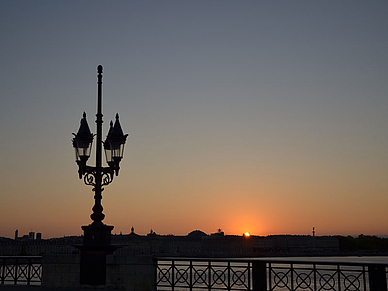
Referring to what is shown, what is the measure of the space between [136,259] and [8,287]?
504 centimetres

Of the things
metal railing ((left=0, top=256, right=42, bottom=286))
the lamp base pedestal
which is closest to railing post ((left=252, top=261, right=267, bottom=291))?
the lamp base pedestal

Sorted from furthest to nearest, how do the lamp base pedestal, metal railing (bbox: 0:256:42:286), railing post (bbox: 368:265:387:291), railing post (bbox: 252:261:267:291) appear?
metal railing (bbox: 0:256:42:286)
the lamp base pedestal
railing post (bbox: 252:261:267:291)
railing post (bbox: 368:265:387:291)

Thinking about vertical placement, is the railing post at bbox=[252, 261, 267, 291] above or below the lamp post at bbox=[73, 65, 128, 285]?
below

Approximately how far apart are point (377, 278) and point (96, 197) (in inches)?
337

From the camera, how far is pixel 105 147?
16031 millimetres

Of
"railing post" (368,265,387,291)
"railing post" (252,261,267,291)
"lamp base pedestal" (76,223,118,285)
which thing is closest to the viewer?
"railing post" (368,265,387,291)

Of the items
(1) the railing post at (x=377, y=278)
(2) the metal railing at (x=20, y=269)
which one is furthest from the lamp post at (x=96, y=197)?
(1) the railing post at (x=377, y=278)

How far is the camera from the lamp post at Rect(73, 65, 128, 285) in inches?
601

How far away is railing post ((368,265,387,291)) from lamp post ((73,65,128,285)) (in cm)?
770

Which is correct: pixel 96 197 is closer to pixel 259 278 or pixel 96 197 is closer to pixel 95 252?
pixel 95 252

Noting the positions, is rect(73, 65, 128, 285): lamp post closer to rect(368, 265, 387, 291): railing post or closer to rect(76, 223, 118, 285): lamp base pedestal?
rect(76, 223, 118, 285): lamp base pedestal

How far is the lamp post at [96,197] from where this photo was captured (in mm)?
15258

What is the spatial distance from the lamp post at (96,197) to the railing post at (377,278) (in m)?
7.70

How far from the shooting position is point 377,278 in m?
13.4
